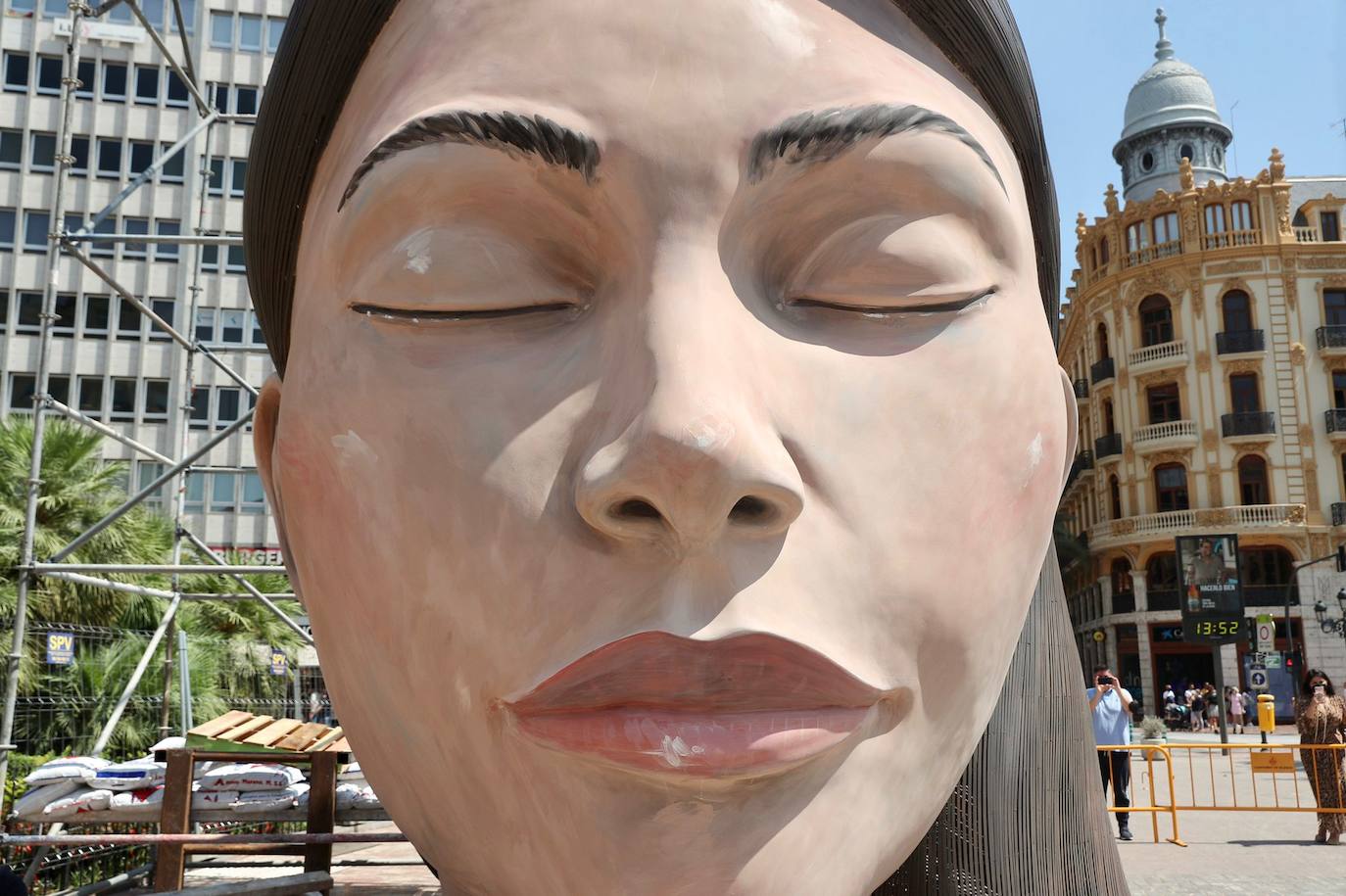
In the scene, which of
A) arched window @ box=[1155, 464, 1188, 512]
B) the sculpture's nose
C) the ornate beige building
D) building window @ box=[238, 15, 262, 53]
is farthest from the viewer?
arched window @ box=[1155, 464, 1188, 512]

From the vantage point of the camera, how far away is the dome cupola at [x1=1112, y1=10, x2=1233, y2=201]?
3644 centimetres

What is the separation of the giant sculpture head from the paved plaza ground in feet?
13.3

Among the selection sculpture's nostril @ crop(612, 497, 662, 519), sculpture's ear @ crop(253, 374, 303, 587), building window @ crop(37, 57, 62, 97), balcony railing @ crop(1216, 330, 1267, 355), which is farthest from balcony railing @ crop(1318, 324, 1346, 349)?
building window @ crop(37, 57, 62, 97)

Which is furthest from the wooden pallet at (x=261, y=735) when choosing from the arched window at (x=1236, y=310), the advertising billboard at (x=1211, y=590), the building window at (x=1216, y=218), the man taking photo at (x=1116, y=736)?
the building window at (x=1216, y=218)

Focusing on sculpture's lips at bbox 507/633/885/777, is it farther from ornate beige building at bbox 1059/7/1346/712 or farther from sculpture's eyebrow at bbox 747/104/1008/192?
ornate beige building at bbox 1059/7/1346/712

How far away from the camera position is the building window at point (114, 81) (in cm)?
2741

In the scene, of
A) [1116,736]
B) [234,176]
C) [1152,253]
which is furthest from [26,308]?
[1152,253]

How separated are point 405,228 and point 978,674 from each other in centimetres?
73

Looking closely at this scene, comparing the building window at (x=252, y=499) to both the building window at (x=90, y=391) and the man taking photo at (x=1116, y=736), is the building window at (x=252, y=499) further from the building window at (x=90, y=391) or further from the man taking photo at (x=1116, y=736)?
the man taking photo at (x=1116, y=736)

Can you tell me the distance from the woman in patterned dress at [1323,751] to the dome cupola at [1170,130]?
30343 millimetres

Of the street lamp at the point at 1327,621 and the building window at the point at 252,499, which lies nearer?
the building window at the point at 252,499

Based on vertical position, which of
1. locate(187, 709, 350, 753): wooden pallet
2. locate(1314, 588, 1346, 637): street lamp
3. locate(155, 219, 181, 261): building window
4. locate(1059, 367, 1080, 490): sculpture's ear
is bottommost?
locate(187, 709, 350, 753): wooden pallet

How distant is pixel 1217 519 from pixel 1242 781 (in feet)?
58.9

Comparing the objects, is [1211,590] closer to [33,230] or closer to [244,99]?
[244,99]
